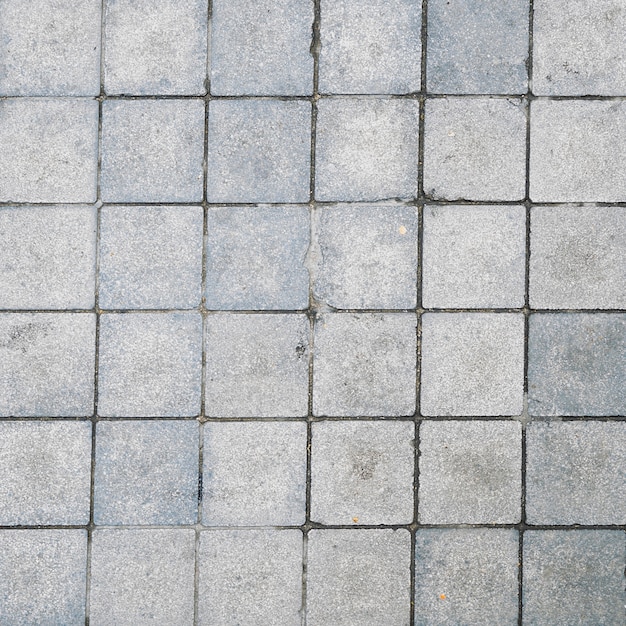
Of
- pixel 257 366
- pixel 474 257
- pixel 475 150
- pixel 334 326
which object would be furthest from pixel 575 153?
pixel 257 366

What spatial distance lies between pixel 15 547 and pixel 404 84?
187 cm

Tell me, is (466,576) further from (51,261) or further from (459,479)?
(51,261)

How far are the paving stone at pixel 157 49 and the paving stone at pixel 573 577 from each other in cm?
177

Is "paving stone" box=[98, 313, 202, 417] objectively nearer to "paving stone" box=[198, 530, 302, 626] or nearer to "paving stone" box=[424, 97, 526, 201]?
"paving stone" box=[198, 530, 302, 626]

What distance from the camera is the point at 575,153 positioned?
6.28ft

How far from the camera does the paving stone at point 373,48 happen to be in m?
1.93

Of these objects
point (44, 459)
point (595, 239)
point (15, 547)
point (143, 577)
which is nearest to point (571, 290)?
point (595, 239)

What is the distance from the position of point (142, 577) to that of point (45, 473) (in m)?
0.44

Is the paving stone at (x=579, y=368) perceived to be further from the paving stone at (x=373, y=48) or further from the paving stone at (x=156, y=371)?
the paving stone at (x=156, y=371)

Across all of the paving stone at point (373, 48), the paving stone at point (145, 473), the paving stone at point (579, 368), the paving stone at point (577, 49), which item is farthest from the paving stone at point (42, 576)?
the paving stone at point (577, 49)

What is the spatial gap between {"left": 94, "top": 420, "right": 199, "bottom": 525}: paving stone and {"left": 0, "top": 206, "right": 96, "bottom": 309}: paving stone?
1.39 ft

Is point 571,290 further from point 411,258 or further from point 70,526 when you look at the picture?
point 70,526

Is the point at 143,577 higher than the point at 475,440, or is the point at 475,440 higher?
the point at 475,440

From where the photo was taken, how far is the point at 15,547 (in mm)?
1915
